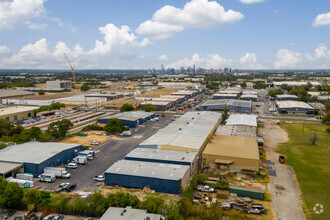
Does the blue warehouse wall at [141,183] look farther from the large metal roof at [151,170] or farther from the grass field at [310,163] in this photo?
the grass field at [310,163]

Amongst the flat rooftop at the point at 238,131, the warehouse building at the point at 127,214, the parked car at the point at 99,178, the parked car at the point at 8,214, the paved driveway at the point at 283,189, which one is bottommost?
the paved driveway at the point at 283,189

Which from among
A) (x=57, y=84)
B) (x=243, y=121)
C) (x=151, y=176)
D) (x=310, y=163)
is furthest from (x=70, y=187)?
(x=57, y=84)

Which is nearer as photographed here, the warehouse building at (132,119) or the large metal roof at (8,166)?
the large metal roof at (8,166)

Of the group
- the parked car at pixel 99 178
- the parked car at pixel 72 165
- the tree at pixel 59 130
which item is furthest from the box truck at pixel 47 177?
the tree at pixel 59 130

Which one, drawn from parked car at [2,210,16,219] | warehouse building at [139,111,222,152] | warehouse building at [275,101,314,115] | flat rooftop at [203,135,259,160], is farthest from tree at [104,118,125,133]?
warehouse building at [275,101,314,115]

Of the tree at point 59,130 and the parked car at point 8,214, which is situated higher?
the tree at point 59,130

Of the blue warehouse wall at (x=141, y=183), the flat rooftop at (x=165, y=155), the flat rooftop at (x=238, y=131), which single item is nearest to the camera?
the blue warehouse wall at (x=141, y=183)

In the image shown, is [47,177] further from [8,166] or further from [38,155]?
[8,166]

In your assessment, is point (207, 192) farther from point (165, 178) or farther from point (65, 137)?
point (65, 137)
